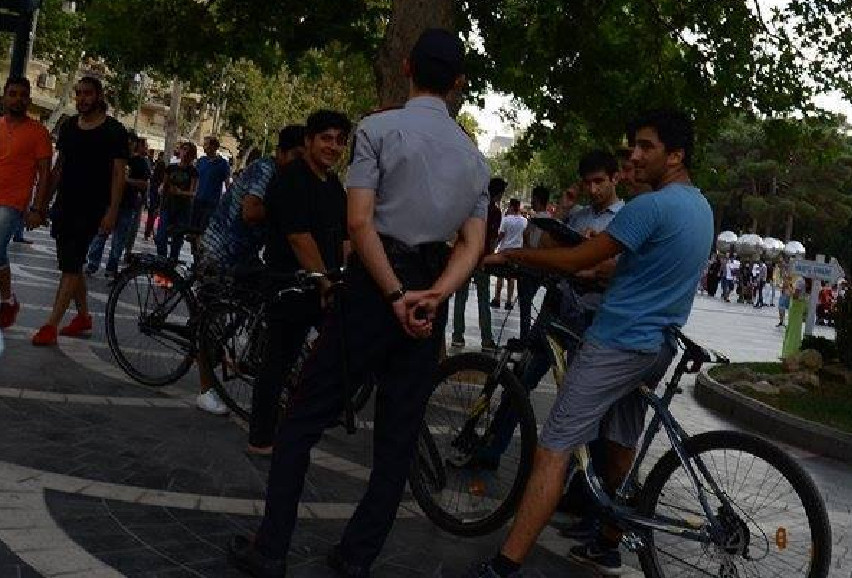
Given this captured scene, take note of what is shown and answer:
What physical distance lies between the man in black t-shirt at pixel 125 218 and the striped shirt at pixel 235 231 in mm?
6508

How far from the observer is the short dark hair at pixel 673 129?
385 cm

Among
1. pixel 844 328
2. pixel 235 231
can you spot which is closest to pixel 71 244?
pixel 235 231

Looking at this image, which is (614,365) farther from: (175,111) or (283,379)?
(175,111)

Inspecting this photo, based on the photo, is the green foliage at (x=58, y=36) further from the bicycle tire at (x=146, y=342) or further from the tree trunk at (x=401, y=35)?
the bicycle tire at (x=146, y=342)

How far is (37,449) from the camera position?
485 cm

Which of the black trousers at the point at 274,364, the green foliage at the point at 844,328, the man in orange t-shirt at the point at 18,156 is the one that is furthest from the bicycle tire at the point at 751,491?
the green foliage at the point at 844,328

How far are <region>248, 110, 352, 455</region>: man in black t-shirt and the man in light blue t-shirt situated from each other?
1.58 m

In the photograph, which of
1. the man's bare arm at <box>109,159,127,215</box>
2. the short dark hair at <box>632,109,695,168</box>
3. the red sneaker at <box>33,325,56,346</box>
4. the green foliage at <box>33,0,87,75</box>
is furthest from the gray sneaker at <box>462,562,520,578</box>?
the green foliage at <box>33,0,87,75</box>

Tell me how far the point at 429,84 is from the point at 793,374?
31.8ft

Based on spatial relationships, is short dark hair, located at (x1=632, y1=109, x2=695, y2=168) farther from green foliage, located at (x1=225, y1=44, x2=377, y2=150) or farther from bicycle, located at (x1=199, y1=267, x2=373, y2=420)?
green foliage, located at (x1=225, y1=44, x2=377, y2=150)

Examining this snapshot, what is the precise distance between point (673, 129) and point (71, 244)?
16.5 ft

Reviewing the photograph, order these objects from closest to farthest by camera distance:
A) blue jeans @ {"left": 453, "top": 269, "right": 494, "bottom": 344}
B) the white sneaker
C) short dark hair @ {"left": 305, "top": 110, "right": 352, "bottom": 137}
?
short dark hair @ {"left": 305, "top": 110, "right": 352, "bottom": 137}, the white sneaker, blue jeans @ {"left": 453, "top": 269, "right": 494, "bottom": 344}

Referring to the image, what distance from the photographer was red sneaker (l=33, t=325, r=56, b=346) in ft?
24.0

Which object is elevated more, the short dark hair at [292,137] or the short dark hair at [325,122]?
the short dark hair at [325,122]
